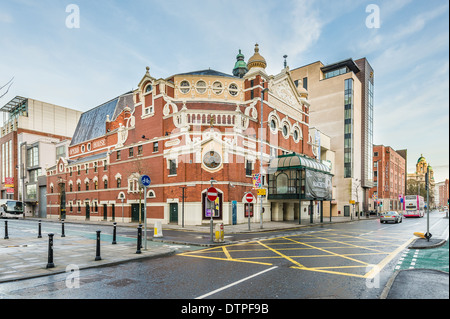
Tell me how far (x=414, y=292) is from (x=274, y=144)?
97.6 ft

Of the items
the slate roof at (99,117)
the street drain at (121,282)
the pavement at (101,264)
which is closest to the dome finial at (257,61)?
the slate roof at (99,117)

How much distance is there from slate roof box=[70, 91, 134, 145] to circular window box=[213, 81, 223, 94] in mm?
16141

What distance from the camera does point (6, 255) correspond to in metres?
11.2

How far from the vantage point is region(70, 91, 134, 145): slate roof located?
147 ft

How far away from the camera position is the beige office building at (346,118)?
55.8 meters

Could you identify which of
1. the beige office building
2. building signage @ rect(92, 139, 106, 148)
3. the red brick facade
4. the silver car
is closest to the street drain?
the red brick facade

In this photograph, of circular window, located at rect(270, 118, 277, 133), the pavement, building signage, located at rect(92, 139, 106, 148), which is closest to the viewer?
the pavement

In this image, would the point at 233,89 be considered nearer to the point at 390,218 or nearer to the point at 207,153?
the point at 207,153

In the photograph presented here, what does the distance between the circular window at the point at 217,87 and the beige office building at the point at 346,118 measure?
82.4 ft

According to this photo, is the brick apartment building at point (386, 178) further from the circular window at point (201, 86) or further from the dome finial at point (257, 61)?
the circular window at point (201, 86)

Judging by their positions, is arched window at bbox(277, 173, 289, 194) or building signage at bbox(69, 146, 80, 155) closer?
arched window at bbox(277, 173, 289, 194)

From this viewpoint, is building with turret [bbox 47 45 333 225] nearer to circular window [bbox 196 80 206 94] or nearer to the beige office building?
circular window [bbox 196 80 206 94]

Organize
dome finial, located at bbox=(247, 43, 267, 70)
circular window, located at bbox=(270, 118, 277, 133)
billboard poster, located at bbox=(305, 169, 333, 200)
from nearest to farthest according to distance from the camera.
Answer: billboard poster, located at bbox=(305, 169, 333, 200) < dome finial, located at bbox=(247, 43, 267, 70) < circular window, located at bbox=(270, 118, 277, 133)

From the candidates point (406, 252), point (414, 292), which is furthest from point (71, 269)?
point (406, 252)
